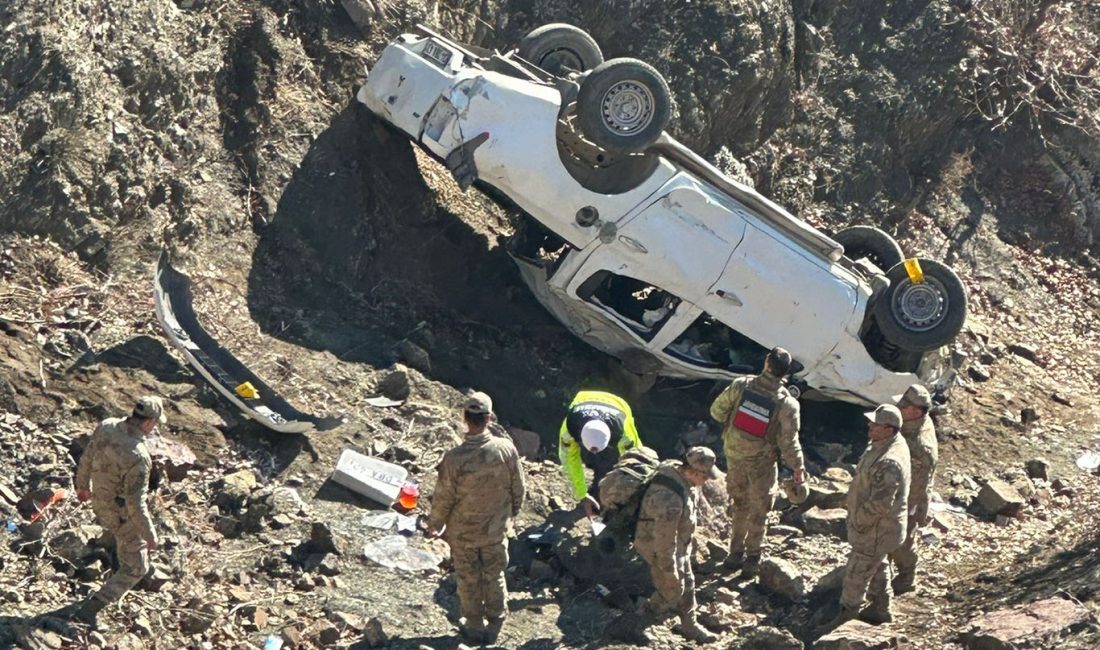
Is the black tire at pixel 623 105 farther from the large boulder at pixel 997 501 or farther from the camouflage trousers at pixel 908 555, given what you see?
the large boulder at pixel 997 501

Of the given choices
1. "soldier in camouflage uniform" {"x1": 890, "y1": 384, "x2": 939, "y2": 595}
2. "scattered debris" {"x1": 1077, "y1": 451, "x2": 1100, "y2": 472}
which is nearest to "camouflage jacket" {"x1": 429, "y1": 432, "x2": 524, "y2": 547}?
"soldier in camouflage uniform" {"x1": 890, "y1": 384, "x2": 939, "y2": 595}

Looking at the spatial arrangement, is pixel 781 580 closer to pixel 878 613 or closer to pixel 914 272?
pixel 878 613

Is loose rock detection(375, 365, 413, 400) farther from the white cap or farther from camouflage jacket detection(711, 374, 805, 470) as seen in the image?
camouflage jacket detection(711, 374, 805, 470)

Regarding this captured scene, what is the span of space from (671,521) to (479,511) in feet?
3.56

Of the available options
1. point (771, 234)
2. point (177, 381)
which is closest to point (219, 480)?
point (177, 381)

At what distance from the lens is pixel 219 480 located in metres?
9.56

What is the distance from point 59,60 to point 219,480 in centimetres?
353

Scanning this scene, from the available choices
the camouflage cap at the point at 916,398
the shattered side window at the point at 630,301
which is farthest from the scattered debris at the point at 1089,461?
the shattered side window at the point at 630,301

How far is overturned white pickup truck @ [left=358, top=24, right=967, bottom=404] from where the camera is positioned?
37.8ft

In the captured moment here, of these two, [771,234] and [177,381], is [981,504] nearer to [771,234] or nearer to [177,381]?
[771,234]

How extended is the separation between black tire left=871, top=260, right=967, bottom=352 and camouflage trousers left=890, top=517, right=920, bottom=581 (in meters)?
2.25

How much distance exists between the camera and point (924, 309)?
12047mm

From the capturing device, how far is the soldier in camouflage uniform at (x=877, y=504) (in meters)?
9.16

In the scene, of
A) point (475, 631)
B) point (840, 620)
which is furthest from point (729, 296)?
point (475, 631)
